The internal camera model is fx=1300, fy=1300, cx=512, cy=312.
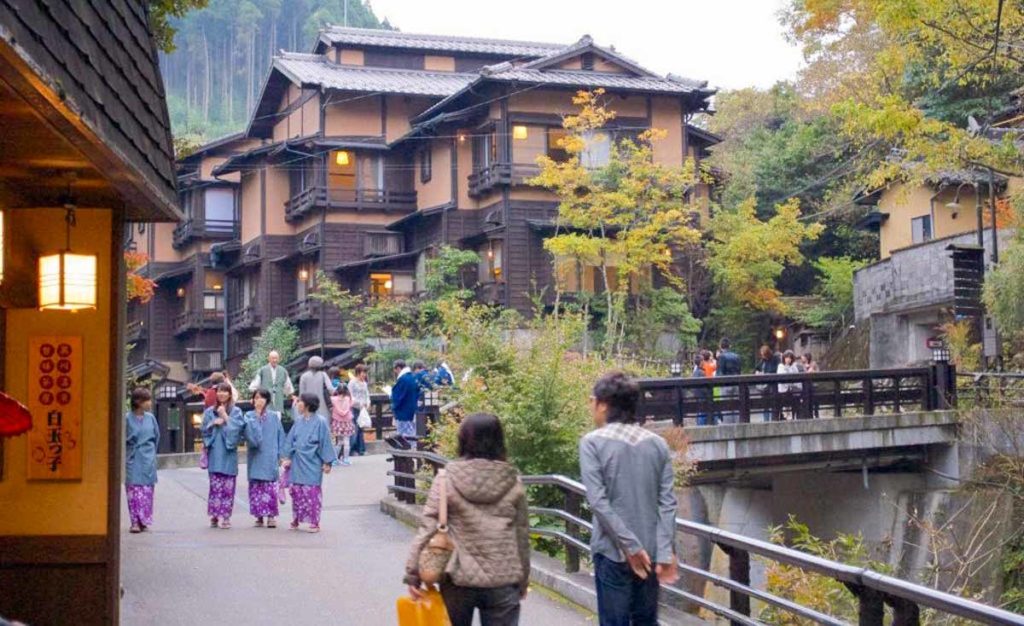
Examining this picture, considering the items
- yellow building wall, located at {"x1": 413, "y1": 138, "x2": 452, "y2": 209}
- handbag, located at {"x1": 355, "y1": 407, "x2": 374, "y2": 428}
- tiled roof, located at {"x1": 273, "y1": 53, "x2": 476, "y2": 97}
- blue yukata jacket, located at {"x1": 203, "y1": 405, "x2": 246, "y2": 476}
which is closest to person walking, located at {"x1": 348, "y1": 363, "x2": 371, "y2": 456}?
handbag, located at {"x1": 355, "y1": 407, "x2": 374, "y2": 428}

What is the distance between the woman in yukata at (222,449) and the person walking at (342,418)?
7668mm

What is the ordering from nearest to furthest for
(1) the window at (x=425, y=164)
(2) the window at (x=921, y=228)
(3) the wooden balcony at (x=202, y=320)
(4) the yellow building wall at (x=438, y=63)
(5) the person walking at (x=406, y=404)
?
(5) the person walking at (x=406, y=404), (2) the window at (x=921, y=228), (1) the window at (x=425, y=164), (4) the yellow building wall at (x=438, y=63), (3) the wooden balcony at (x=202, y=320)

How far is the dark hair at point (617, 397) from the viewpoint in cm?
698

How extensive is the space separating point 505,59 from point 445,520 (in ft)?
142

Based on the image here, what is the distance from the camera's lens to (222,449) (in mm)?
15648

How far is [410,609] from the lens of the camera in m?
6.90

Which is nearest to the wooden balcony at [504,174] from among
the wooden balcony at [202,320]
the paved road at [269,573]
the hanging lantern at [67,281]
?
the wooden balcony at [202,320]

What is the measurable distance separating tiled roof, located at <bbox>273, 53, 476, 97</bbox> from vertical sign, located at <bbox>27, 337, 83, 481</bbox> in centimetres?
3647

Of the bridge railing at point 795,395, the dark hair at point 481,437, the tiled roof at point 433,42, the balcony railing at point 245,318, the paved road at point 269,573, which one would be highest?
the tiled roof at point 433,42

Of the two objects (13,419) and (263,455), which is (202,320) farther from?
(13,419)

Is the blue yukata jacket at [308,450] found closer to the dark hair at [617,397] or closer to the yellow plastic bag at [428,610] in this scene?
the yellow plastic bag at [428,610]

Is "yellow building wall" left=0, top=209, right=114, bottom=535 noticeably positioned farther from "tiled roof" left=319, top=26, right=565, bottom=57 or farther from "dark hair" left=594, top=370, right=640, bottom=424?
"tiled roof" left=319, top=26, right=565, bottom=57

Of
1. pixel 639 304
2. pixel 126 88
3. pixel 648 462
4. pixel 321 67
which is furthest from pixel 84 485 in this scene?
pixel 321 67

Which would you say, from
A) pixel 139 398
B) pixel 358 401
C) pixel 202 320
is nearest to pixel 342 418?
pixel 358 401
